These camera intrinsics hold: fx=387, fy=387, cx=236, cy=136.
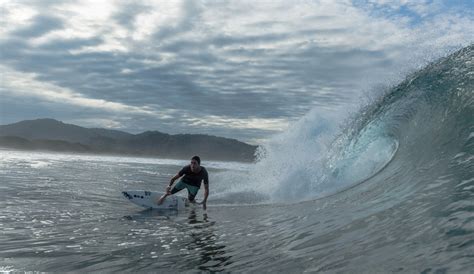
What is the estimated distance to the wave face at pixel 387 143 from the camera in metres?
9.03

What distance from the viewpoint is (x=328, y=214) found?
310 inches

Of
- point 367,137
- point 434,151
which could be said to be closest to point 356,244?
point 434,151

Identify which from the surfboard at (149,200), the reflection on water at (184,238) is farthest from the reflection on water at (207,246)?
the surfboard at (149,200)

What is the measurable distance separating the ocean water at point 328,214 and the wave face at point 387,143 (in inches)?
2.0

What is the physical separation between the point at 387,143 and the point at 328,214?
5.94 m

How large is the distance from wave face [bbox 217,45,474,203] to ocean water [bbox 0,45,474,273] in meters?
0.05

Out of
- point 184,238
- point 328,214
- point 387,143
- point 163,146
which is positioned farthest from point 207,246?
point 163,146

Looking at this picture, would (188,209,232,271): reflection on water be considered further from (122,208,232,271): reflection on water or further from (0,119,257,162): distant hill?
(0,119,257,162): distant hill

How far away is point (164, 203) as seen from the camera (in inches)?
453

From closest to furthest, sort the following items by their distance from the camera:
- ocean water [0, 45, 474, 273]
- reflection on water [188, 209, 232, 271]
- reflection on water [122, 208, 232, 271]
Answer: ocean water [0, 45, 474, 273] < reflection on water [188, 209, 232, 271] < reflection on water [122, 208, 232, 271]

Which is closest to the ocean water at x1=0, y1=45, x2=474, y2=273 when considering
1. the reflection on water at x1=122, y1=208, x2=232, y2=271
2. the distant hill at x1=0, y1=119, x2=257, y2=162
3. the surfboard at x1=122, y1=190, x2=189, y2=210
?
the reflection on water at x1=122, y1=208, x2=232, y2=271

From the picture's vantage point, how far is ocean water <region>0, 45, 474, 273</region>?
5012 mm

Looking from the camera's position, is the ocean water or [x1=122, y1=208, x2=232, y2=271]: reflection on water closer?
the ocean water

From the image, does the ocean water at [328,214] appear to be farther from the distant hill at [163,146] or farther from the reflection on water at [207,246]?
the distant hill at [163,146]
